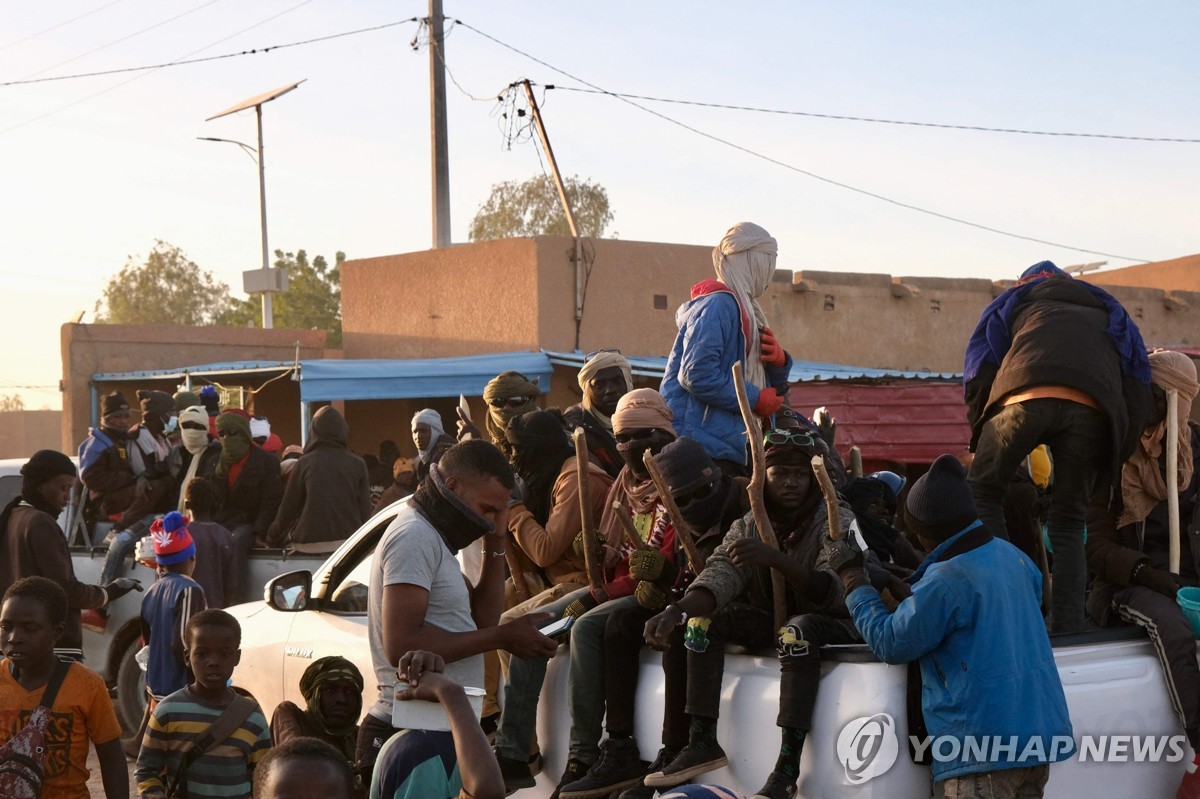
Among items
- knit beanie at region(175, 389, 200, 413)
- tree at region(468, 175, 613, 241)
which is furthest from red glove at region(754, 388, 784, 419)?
Result: tree at region(468, 175, 613, 241)

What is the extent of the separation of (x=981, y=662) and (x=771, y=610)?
0.92 metres

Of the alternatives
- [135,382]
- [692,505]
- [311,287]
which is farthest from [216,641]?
[311,287]

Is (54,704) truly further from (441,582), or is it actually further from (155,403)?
(155,403)

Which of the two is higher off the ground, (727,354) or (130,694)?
(727,354)

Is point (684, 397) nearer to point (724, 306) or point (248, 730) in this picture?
point (724, 306)

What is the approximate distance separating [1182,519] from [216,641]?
11.5ft

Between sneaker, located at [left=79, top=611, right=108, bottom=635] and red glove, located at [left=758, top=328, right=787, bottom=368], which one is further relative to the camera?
sneaker, located at [left=79, top=611, right=108, bottom=635]

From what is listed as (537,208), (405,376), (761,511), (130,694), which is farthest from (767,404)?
(537,208)

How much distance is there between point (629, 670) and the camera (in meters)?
4.62

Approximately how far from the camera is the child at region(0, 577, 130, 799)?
426 centimetres

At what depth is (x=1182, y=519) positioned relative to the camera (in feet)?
16.9

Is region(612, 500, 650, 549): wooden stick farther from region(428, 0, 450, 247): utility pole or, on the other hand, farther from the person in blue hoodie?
region(428, 0, 450, 247): utility pole

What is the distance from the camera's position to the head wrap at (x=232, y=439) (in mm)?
9570

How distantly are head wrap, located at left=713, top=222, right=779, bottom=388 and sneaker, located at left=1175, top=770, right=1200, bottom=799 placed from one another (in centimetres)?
230
